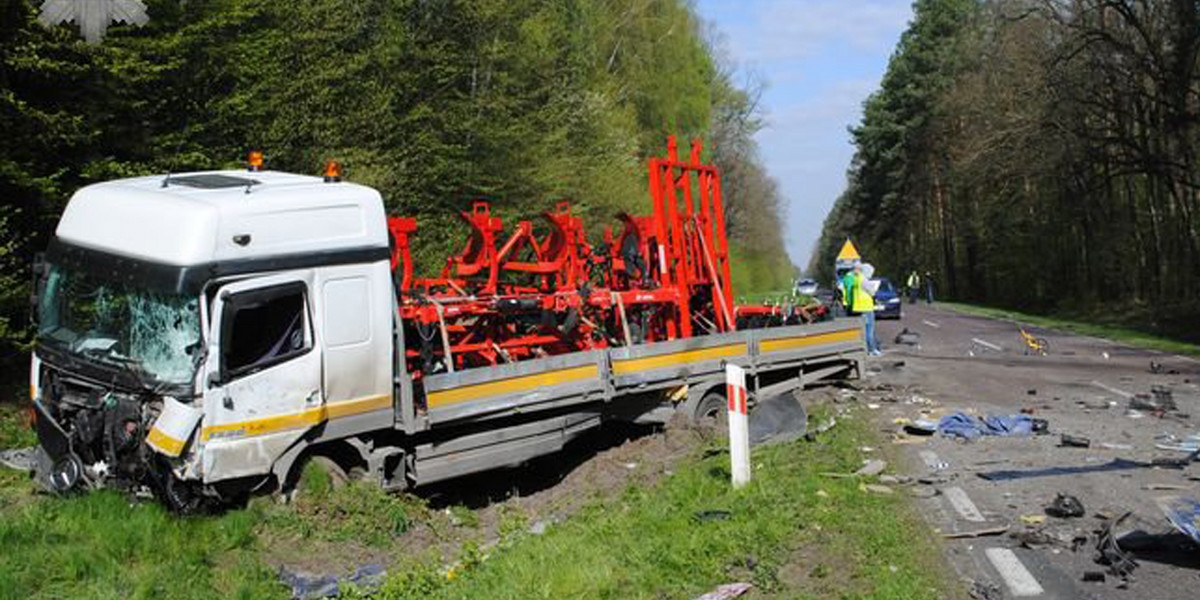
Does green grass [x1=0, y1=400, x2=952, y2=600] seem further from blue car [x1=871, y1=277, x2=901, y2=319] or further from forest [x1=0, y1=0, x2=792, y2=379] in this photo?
blue car [x1=871, y1=277, x2=901, y2=319]

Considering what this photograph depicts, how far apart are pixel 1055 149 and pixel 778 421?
3107cm

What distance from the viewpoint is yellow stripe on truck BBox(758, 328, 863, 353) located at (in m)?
12.8

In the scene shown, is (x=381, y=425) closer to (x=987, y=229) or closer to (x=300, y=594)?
(x=300, y=594)

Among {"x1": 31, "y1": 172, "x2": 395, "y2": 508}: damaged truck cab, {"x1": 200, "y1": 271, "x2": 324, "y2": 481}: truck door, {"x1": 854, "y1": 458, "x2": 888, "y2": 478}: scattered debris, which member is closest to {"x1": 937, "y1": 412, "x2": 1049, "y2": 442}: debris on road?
{"x1": 854, "y1": 458, "x2": 888, "y2": 478}: scattered debris

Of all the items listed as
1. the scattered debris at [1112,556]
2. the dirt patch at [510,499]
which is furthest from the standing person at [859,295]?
the scattered debris at [1112,556]

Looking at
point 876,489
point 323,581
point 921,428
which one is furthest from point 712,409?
point 323,581

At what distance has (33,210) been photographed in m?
13.6

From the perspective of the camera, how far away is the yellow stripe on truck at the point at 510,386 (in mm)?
9219

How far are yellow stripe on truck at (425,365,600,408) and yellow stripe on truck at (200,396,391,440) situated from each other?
53 centimetres

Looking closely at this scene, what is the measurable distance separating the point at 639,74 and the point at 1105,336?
21360 mm

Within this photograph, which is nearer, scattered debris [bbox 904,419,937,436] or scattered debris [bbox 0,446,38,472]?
scattered debris [bbox 0,446,38,472]

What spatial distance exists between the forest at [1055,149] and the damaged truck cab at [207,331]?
1067 inches

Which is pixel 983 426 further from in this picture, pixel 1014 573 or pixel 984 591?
pixel 984 591

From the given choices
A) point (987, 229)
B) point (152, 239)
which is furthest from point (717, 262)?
point (987, 229)
